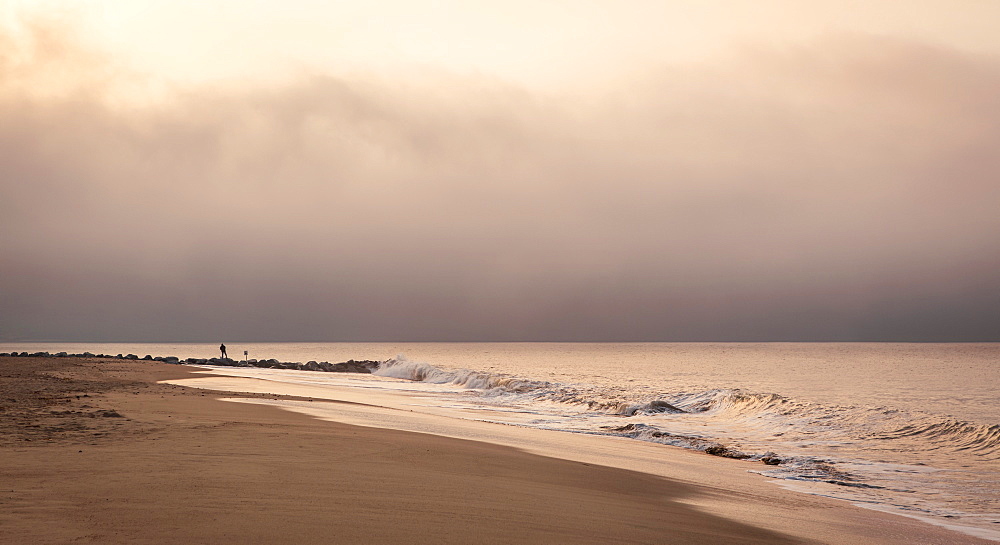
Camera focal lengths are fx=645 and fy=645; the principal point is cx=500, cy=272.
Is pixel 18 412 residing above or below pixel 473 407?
above

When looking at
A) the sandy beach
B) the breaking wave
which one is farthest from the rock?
the sandy beach

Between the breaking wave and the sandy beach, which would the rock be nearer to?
the breaking wave

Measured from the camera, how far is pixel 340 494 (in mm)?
6434

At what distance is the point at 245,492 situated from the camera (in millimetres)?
6133

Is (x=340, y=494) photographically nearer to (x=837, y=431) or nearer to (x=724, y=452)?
(x=724, y=452)

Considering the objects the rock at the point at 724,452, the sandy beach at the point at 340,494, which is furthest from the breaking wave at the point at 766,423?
the sandy beach at the point at 340,494

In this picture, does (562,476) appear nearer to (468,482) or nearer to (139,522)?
(468,482)

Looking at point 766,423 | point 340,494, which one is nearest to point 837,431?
point 766,423

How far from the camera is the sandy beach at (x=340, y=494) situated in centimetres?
512

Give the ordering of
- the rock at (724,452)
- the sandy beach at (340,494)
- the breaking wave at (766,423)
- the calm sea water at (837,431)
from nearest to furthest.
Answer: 1. the sandy beach at (340,494)
2. the calm sea water at (837,431)
3. the rock at (724,452)
4. the breaking wave at (766,423)

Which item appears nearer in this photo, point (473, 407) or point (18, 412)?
point (18, 412)

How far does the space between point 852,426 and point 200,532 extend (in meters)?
19.7

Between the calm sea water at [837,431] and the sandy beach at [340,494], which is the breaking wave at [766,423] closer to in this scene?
the calm sea water at [837,431]

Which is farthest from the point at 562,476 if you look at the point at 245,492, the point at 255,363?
the point at 255,363
